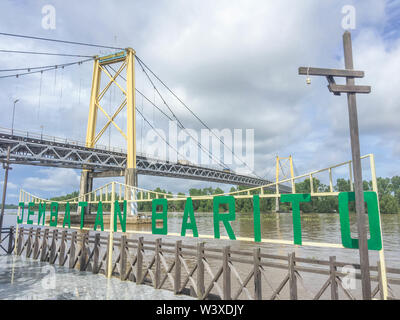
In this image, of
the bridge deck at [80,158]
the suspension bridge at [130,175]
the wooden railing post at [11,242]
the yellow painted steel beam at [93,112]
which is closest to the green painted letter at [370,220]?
the suspension bridge at [130,175]

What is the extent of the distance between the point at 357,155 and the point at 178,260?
4838mm

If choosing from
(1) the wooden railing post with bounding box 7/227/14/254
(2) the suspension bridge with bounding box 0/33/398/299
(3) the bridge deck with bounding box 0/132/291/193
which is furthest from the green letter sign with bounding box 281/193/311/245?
(3) the bridge deck with bounding box 0/132/291/193

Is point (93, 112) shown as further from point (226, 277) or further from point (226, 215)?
point (226, 277)

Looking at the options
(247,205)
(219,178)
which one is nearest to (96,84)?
(219,178)

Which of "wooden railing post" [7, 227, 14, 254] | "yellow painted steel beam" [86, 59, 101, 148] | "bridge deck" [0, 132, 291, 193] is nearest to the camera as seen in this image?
"wooden railing post" [7, 227, 14, 254]

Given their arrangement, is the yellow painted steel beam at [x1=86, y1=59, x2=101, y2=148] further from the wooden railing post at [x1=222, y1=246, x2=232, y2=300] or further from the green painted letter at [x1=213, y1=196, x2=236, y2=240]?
the wooden railing post at [x1=222, y1=246, x2=232, y2=300]

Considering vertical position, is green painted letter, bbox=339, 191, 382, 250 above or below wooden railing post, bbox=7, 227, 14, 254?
above

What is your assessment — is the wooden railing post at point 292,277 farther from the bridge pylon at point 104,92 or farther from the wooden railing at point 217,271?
the bridge pylon at point 104,92

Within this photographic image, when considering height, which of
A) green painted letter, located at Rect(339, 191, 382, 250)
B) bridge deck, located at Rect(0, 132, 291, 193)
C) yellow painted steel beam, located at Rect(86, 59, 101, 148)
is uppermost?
yellow painted steel beam, located at Rect(86, 59, 101, 148)

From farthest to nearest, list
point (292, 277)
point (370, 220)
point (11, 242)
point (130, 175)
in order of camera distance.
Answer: point (130, 175), point (11, 242), point (292, 277), point (370, 220)

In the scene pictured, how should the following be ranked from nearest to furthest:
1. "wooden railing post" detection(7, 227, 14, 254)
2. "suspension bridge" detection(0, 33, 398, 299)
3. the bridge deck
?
"suspension bridge" detection(0, 33, 398, 299)
"wooden railing post" detection(7, 227, 14, 254)
the bridge deck

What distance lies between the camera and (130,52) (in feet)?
137

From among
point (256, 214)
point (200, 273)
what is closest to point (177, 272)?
point (200, 273)
